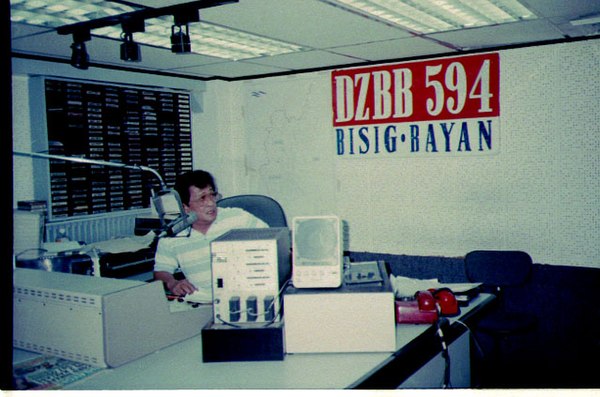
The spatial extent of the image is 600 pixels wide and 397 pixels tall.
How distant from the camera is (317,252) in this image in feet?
6.34

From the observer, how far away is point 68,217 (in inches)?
160

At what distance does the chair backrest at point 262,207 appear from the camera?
3.54 m

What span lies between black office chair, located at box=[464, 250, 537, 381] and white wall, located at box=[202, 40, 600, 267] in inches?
10.7

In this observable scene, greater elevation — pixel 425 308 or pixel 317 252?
pixel 317 252

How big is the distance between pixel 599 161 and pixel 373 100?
5.47ft

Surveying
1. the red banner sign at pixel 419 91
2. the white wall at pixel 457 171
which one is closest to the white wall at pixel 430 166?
the white wall at pixel 457 171

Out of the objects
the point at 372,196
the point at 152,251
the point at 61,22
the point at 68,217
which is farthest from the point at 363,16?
the point at 68,217

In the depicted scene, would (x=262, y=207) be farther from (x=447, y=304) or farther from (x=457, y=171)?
(x=447, y=304)

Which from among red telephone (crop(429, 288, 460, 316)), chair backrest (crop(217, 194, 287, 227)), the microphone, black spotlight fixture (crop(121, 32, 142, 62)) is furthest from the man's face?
red telephone (crop(429, 288, 460, 316))

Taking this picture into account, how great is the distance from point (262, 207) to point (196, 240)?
0.65m

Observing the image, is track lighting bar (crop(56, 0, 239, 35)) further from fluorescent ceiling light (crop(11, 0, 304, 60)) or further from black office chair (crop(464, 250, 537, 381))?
black office chair (crop(464, 250, 537, 381))

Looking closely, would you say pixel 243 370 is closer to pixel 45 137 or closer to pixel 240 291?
pixel 240 291

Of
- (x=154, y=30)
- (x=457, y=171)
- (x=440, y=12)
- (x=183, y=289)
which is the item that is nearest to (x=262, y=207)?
(x=183, y=289)

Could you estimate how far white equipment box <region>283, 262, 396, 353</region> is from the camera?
1.87 m
